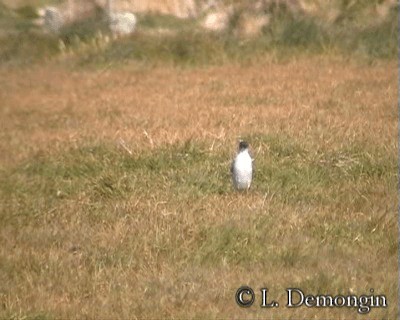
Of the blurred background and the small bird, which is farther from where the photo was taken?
the blurred background

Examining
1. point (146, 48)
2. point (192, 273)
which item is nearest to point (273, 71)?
point (146, 48)

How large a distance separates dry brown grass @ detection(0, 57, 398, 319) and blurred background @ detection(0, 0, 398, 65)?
12.1ft

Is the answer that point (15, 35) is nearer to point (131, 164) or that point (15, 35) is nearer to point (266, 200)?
point (131, 164)

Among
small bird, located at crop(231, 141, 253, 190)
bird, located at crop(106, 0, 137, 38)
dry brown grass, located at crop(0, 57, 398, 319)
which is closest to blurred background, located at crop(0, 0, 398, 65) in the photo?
bird, located at crop(106, 0, 137, 38)

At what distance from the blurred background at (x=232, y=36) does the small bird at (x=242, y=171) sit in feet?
29.2

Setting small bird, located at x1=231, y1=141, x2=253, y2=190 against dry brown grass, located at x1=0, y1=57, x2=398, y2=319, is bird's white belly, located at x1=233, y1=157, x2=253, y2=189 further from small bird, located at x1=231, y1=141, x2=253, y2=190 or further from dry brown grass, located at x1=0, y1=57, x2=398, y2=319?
dry brown grass, located at x1=0, y1=57, x2=398, y2=319

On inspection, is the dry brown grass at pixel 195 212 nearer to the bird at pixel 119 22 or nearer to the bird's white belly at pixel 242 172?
the bird's white belly at pixel 242 172

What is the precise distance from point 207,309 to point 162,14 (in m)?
25.3

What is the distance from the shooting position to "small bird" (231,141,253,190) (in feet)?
23.3

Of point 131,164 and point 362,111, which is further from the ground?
point 362,111

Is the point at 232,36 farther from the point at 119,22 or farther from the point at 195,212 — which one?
the point at 195,212

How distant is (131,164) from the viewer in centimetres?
836

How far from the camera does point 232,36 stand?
55.8 feet

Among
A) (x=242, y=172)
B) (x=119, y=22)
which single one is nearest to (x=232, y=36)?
(x=119, y=22)
